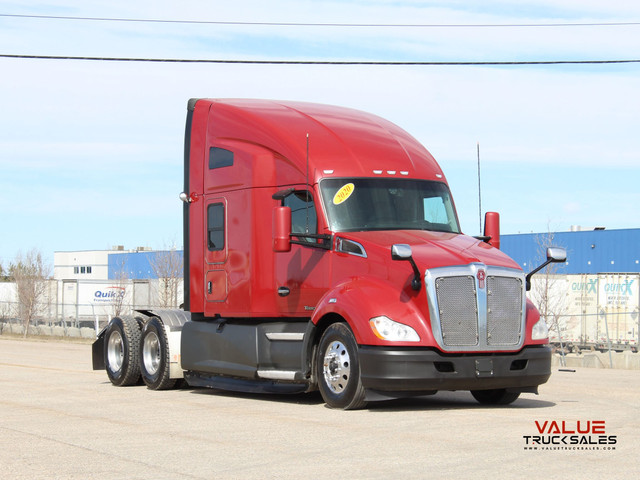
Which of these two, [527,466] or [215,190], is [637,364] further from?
[527,466]

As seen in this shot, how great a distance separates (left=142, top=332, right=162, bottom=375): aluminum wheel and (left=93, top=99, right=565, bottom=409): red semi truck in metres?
0.02

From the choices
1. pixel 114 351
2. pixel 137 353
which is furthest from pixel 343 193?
pixel 114 351

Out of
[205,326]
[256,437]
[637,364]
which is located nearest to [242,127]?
[205,326]

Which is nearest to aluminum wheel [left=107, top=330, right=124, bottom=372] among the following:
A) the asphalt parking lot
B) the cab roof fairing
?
the asphalt parking lot

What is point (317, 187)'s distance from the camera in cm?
1289

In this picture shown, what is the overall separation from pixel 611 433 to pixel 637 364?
47.1 feet

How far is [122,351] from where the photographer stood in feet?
54.2

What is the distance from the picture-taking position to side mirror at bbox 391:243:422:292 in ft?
36.9

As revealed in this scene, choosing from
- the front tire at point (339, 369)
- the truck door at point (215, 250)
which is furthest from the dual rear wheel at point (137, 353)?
the front tire at point (339, 369)

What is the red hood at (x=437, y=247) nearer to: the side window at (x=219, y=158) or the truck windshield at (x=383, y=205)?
the truck windshield at (x=383, y=205)

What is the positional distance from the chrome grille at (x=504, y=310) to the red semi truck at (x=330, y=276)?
2cm

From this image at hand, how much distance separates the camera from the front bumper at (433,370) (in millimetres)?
11227

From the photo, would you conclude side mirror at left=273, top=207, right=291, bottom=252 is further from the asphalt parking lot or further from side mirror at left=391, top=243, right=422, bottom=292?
the asphalt parking lot

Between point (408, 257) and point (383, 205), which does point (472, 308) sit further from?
point (383, 205)
